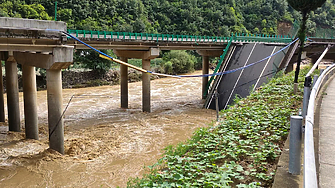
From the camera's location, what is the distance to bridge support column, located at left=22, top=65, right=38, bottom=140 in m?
14.8

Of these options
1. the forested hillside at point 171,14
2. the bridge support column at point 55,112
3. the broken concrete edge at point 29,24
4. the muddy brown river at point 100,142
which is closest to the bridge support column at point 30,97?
the muddy brown river at point 100,142

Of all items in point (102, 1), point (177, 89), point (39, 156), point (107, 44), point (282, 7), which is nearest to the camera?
point (39, 156)

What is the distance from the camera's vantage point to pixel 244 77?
73.2 feet

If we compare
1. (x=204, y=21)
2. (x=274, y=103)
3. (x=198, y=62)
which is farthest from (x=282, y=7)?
(x=274, y=103)

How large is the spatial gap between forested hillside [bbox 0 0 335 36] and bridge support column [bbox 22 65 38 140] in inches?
1328

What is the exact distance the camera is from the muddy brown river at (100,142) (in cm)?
1070

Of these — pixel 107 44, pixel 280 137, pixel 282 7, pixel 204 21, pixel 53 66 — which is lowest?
pixel 280 137

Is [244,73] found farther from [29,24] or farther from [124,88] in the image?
[29,24]

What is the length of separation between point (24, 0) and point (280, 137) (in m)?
58.3

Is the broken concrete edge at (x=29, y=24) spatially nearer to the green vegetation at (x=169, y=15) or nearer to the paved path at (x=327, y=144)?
the paved path at (x=327, y=144)

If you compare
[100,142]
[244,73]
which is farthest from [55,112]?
[244,73]

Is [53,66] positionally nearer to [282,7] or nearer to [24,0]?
[24,0]

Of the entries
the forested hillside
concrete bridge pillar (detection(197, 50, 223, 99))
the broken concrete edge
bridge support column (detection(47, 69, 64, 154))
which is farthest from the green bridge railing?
bridge support column (detection(47, 69, 64, 154))

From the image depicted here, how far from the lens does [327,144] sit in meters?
4.99
